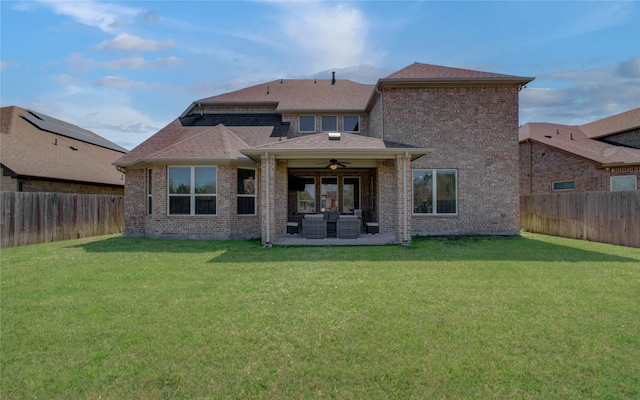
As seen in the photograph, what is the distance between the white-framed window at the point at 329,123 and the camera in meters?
18.1

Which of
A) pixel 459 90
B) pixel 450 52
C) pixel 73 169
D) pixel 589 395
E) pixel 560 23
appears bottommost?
pixel 589 395

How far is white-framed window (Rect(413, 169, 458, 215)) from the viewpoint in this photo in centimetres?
1405

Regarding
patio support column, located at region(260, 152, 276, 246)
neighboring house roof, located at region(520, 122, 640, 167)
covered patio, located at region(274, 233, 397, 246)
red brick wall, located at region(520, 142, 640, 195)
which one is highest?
neighboring house roof, located at region(520, 122, 640, 167)

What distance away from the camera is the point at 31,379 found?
10.8 feet

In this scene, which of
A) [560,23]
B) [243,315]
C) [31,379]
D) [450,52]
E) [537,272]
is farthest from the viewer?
[450,52]

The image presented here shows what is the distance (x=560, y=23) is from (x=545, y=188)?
11.6 m

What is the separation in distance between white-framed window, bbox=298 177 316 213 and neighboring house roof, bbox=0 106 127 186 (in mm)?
11640

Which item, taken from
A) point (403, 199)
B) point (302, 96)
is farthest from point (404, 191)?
point (302, 96)

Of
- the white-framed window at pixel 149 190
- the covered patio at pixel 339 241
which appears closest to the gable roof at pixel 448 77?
the covered patio at pixel 339 241

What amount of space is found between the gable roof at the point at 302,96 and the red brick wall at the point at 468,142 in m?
4.21

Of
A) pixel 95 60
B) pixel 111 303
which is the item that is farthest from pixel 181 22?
pixel 111 303

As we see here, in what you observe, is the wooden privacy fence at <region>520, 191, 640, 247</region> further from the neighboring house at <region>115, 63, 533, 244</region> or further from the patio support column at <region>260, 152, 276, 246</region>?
the patio support column at <region>260, 152, 276, 246</region>

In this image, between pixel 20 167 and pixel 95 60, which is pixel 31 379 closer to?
pixel 95 60

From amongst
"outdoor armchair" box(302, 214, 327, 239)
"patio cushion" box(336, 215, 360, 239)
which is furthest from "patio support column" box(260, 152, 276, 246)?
"patio cushion" box(336, 215, 360, 239)
